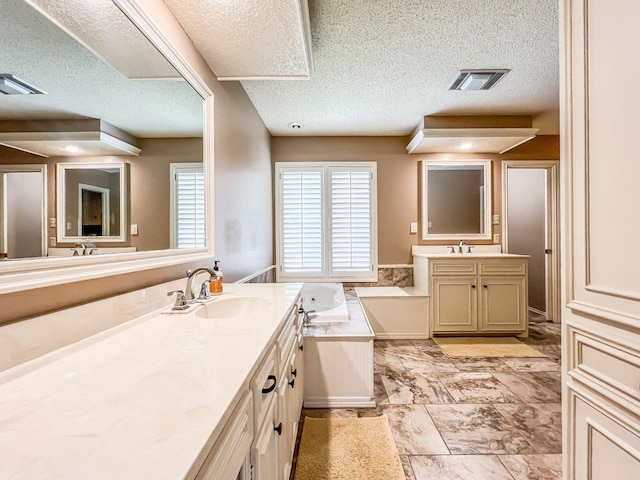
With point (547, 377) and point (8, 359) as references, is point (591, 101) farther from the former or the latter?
point (547, 377)

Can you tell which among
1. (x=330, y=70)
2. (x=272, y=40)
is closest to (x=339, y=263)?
(x=330, y=70)

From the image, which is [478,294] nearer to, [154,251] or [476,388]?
[476,388]

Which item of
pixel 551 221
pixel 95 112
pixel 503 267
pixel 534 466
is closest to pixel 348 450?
pixel 534 466

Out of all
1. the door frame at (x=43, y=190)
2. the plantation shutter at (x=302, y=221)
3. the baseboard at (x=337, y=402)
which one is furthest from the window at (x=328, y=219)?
the door frame at (x=43, y=190)

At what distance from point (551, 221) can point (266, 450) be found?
4.44 meters

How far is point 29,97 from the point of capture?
30.6 inches

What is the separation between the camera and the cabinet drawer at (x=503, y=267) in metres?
3.38

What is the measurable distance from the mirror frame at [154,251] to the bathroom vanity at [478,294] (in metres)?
2.59

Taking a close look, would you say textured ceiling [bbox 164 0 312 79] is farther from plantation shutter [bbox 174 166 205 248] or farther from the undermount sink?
the undermount sink

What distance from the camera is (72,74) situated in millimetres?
923

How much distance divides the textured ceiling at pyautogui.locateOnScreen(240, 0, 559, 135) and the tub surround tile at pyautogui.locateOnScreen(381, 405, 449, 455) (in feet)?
7.99

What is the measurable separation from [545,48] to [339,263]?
9.01 ft

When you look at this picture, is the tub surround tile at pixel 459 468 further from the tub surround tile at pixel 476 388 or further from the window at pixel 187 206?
the window at pixel 187 206

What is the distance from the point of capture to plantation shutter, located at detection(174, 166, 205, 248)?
1.53 metres
